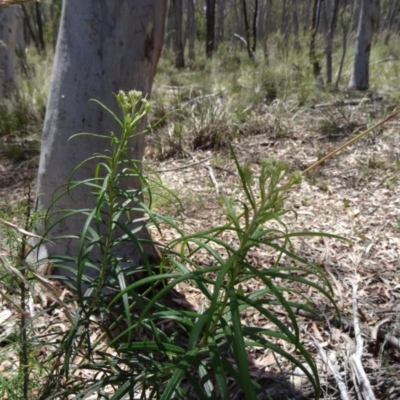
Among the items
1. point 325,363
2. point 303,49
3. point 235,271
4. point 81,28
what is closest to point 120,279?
point 235,271

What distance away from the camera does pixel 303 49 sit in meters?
7.38

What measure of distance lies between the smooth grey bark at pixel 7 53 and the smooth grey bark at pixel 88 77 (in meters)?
4.04

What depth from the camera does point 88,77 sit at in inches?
81.8

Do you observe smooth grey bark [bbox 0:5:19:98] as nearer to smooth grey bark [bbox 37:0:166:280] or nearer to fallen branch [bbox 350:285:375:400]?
smooth grey bark [bbox 37:0:166:280]

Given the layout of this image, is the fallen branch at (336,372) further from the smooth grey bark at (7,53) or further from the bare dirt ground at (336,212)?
the smooth grey bark at (7,53)

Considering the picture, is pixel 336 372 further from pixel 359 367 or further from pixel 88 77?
pixel 88 77

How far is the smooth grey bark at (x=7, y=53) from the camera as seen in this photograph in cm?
598

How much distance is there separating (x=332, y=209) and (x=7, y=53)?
5158 millimetres

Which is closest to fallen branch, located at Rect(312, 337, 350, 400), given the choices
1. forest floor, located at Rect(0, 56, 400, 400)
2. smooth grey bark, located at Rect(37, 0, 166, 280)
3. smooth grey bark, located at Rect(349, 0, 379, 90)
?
forest floor, located at Rect(0, 56, 400, 400)

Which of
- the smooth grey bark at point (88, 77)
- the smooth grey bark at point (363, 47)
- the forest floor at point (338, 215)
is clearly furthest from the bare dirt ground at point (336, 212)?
the smooth grey bark at point (363, 47)

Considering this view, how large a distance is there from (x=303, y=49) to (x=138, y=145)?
5924 mm

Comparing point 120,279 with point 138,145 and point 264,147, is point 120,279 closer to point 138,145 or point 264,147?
point 138,145

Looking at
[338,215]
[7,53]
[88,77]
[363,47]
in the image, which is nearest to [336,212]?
[338,215]

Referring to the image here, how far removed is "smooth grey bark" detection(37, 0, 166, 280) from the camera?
202 cm
